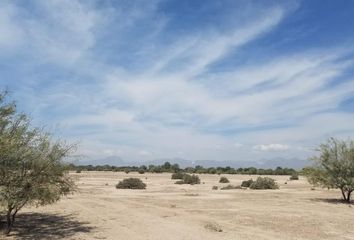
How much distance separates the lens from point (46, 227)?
1992 centimetres

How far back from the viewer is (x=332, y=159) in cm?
3334

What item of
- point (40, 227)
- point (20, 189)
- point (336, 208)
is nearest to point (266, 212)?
point (336, 208)

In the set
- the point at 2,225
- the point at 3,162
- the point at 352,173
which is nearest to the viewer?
the point at 3,162

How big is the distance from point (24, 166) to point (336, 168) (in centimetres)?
2321

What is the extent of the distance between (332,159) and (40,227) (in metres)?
21.6

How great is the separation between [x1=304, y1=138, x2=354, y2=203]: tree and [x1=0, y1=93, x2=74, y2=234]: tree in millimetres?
21096

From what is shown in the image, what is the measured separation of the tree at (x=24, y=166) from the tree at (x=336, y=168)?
21096 mm

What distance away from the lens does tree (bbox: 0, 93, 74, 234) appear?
53.9ft

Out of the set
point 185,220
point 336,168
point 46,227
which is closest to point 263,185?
point 336,168

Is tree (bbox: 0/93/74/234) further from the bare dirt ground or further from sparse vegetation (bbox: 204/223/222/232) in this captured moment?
sparse vegetation (bbox: 204/223/222/232)

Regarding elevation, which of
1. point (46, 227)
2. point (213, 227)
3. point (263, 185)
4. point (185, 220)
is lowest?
point (46, 227)

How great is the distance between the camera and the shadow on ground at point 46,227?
1784 cm

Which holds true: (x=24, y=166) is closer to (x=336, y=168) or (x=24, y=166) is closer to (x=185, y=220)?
(x=185, y=220)

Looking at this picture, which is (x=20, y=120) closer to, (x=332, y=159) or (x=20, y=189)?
(x=20, y=189)
